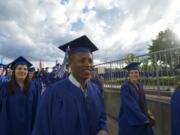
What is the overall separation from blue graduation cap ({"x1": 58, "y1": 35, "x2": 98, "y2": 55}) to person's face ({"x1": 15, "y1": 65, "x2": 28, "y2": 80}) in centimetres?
212

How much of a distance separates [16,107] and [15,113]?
0.35 ft

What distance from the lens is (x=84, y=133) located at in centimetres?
268

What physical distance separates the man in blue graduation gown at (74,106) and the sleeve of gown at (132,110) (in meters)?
2.30

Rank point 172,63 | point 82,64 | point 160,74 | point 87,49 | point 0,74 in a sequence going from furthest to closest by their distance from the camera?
point 0,74, point 160,74, point 172,63, point 87,49, point 82,64

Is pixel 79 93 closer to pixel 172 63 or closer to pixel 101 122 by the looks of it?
pixel 101 122

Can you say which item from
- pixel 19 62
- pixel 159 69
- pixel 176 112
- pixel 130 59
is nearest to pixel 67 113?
pixel 176 112

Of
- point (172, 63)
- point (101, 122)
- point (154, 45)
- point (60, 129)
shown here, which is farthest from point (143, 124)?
point (154, 45)

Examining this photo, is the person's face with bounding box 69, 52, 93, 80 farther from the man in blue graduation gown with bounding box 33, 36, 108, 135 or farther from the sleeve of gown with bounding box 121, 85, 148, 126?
the sleeve of gown with bounding box 121, 85, 148, 126

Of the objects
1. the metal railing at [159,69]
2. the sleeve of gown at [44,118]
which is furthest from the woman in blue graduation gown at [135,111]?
the sleeve of gown at [44,118]

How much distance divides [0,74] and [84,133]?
18.1 feet

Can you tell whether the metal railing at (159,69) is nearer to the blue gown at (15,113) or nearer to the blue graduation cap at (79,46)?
the blue graduation cap at (79,46)

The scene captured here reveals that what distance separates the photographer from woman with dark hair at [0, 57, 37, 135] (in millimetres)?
4812

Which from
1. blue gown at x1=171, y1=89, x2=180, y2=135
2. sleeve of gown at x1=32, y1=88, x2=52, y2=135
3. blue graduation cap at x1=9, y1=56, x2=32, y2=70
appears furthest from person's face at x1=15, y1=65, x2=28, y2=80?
blue gown at x1=171, y1=89, x2=180, y2=135

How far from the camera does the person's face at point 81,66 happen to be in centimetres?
285
